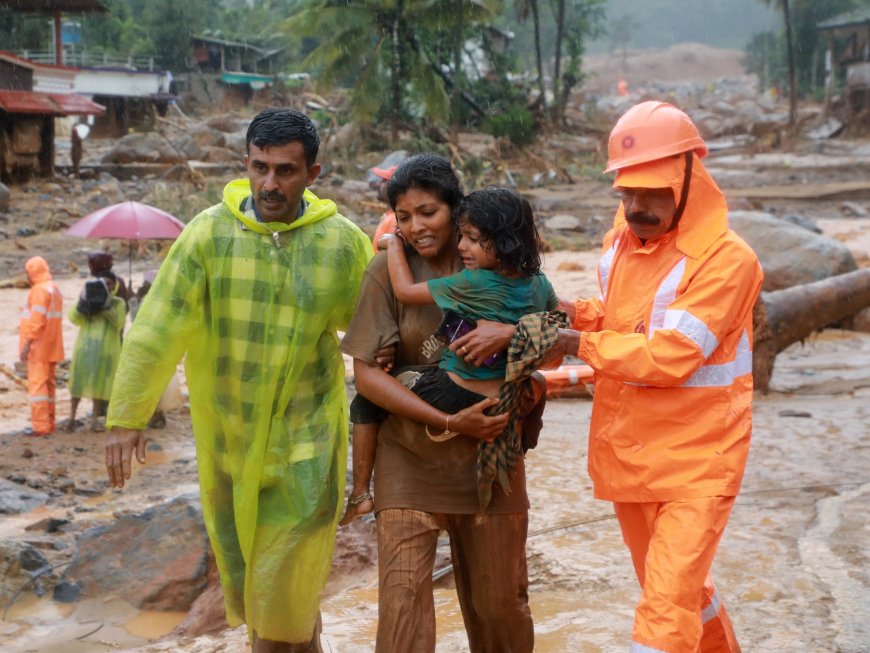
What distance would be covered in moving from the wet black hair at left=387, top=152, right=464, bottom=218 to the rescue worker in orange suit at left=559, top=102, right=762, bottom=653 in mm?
448

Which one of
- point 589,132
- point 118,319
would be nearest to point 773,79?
point 589,132

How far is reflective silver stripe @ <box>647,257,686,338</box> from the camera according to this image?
3.11 meters

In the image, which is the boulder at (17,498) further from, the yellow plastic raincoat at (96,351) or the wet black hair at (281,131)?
the wet black hair at (281,131)

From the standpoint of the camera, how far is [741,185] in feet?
Answer: 90.4

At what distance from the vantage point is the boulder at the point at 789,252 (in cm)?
1190

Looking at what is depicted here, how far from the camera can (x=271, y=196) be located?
3391 mm

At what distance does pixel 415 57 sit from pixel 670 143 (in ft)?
93.3

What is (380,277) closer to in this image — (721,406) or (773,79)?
(721,406)

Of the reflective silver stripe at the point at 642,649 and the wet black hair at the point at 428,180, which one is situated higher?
the wet black hair at the point at 428,180

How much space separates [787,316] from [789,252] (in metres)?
3.76

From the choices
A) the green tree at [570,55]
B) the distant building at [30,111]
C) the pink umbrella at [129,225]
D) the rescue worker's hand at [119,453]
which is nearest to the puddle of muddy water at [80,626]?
the rescue worker's hand at [119,453]

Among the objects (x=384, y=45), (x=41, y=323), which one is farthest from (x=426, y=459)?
(x=384, y=45)

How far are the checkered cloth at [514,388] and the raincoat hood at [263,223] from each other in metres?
0.84

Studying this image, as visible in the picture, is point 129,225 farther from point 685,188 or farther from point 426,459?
point 685,188
